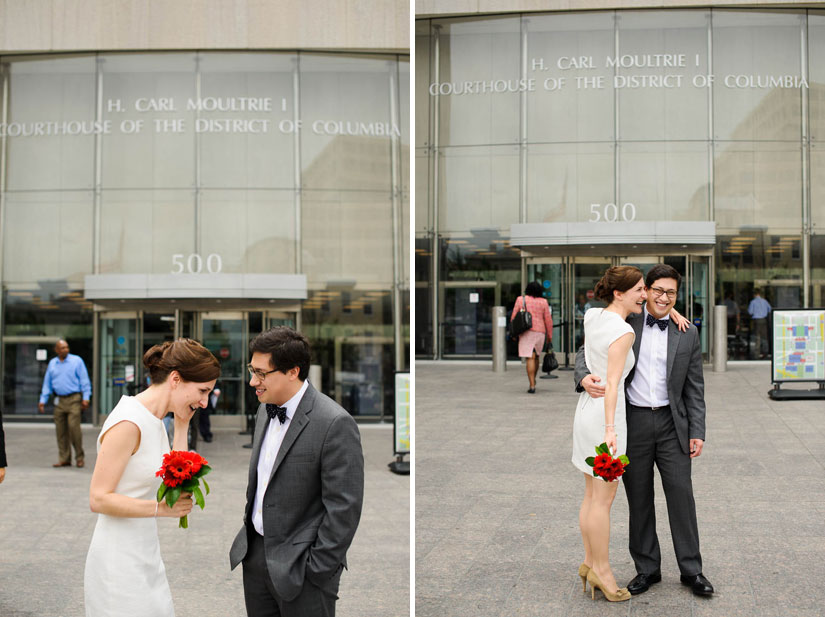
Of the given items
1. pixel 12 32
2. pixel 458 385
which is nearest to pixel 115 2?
pixel 12 32

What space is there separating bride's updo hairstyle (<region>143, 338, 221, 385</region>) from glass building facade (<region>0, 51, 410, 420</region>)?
1336 cm

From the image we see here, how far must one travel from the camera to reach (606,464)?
14.1 feet

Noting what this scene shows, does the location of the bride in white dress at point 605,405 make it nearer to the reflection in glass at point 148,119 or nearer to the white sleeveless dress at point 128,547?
the white sleeveless dress at point 128,547

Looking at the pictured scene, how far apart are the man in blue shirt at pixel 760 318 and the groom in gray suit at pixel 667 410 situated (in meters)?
13.6

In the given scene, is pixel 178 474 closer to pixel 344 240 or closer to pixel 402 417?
pixel 402 417

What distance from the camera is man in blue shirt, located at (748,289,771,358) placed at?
690 inches

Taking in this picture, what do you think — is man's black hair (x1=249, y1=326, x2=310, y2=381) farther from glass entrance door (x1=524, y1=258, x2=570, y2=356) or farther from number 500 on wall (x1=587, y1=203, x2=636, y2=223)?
number 500 on wall (x1=587, y1=203, x2=636, y2=223)

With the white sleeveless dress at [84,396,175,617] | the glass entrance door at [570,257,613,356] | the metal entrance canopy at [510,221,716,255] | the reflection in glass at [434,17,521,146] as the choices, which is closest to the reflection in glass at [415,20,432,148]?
the reflection in glass at [434,17,521,146]

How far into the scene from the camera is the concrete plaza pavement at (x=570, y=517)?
4668 millimetres

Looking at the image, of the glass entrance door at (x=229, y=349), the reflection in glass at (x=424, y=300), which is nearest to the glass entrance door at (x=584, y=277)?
the reflection in glass at (x=424, y=300)

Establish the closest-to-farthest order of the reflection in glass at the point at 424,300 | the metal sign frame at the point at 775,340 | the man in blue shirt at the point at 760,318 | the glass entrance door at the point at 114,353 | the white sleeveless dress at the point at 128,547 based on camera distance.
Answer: the white sleeveless dress at the point at 128,547, the metal sign frame at the point at 775,340, the glass entrance door at the point at 114,353, the man in blue shirt at the point at 760,318, the reflection in glass at the point at 424,300

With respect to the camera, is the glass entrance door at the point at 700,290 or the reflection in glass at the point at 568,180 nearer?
the glass entrance door at the point at 700,290

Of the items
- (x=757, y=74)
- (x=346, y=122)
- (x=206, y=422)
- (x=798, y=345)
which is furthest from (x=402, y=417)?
(x=757, y=74)

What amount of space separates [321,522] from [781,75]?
17.6 metres
